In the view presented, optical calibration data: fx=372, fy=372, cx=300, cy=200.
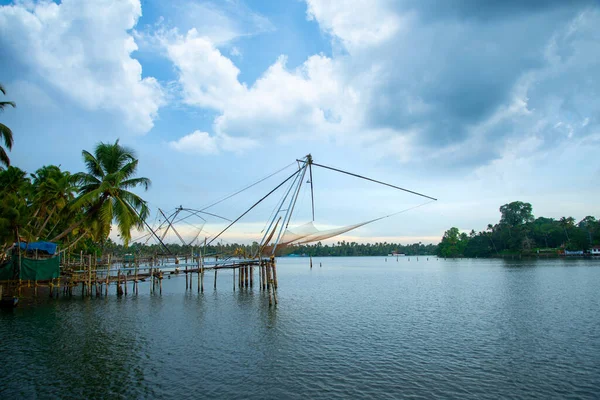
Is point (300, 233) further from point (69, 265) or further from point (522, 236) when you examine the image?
point (522, 236)

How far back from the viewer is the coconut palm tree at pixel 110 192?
69.4 ft

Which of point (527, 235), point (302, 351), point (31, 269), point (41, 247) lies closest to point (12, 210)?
point (31, 269)

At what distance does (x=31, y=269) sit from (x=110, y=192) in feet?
22.4

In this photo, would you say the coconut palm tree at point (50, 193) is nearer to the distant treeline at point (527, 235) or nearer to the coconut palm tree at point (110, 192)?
the coconut palm tree at point (110, 192)

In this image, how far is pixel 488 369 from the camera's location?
10422 mm

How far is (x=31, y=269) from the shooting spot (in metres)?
22.1

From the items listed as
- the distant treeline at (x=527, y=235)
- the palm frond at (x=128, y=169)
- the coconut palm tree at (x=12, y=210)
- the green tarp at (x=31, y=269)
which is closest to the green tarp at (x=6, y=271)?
the green tarp at (x=31, y=269)

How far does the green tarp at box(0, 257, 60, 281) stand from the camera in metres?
21.9

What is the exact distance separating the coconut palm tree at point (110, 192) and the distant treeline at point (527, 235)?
324 ft

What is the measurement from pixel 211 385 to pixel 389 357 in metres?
5.51

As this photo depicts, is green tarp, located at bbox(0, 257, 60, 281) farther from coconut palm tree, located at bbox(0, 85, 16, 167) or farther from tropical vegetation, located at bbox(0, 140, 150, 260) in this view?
coconut palm tree, located at bbox(0, 85, 16, 167)

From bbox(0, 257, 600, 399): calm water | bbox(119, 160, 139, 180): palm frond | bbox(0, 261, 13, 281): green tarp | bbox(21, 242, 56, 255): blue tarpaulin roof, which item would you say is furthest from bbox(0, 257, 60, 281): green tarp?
bbox(119, 160, 139, 180): palm frond

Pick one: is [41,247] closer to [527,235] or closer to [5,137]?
[5,137]

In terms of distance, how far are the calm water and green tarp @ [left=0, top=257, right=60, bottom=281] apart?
2521 mm
